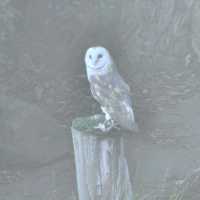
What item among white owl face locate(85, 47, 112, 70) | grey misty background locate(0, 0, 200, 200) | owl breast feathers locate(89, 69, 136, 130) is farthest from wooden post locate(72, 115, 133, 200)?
grey misty background locate(0, 0, 200, 200)

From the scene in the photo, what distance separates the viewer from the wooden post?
3420 mm

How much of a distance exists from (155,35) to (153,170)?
237cm

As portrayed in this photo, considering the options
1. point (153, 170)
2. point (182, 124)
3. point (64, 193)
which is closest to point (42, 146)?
point (64, 193)

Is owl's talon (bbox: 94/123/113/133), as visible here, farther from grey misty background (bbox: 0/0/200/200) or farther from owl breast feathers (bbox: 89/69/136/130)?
grey misty background (bbox: 0/0/200/200)

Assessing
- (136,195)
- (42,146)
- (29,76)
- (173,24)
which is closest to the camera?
(136,195)

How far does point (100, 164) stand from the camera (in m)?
3.43

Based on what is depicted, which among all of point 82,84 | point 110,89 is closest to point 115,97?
point 110,89

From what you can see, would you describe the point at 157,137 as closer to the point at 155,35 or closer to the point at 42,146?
the point at 42,146

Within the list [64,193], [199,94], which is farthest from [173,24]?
[64,193]

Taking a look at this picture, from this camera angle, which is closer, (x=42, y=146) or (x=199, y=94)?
(x=42, y=146)

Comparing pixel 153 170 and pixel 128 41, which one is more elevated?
pixel 128 41

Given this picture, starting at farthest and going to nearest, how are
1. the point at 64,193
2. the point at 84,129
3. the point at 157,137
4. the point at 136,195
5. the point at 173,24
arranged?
the point at 173,24 < the point at 157,137 < the point at 64,193 < the point at 136,195 < the point at 84,129

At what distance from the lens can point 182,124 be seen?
21.5ft

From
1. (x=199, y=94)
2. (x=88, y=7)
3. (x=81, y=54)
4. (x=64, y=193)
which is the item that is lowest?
(x=64, y=193)
